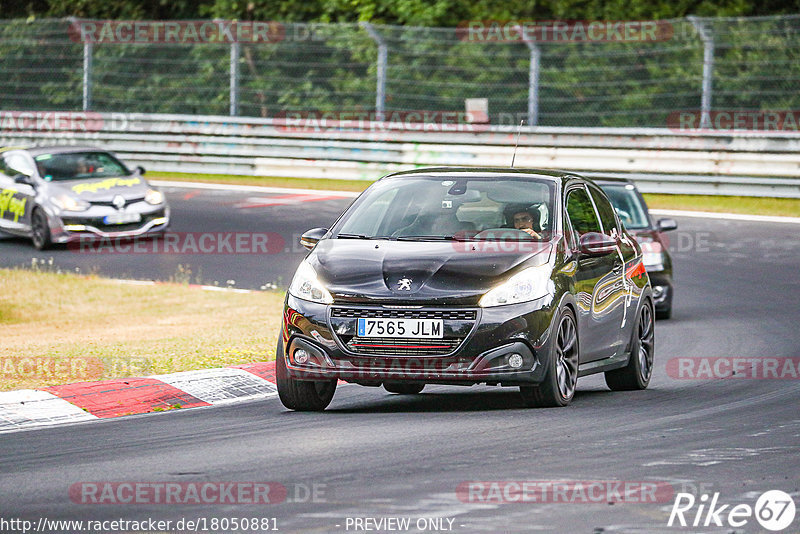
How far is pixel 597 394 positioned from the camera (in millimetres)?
10492

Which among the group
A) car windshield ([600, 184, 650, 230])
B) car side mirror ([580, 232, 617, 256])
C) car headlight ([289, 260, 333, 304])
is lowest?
car windshield ([600, 184, 650, 230])

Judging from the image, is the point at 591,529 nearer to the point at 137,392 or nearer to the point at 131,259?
the point at 137,392

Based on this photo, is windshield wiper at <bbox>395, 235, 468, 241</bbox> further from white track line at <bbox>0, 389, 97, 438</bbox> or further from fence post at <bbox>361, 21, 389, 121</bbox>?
fence post at <bbox>361, 21, 389, 121</bbox>

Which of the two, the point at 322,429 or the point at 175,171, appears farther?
the point at 175,171

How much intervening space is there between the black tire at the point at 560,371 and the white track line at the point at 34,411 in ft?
9.16

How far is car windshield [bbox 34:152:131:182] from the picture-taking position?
21625 mm

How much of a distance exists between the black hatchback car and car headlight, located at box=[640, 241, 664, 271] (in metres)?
5.20

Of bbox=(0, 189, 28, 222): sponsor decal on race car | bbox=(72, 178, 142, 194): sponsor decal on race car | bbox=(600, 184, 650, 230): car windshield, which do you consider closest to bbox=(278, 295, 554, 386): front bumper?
bbox=(600, 184, 650, 230): car windshield

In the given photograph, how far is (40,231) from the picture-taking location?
21047 millimetres

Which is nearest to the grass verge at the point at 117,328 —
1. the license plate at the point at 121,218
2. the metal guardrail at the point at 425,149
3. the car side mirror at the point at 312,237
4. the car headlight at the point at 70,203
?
the car side mirror at the point at 312,237

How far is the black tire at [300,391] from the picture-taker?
9.14 meters

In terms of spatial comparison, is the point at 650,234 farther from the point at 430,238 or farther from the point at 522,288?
the point at 522,288

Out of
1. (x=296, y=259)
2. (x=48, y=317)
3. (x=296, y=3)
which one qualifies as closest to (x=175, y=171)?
(x=296, y=3)

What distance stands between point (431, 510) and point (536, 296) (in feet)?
9.23
